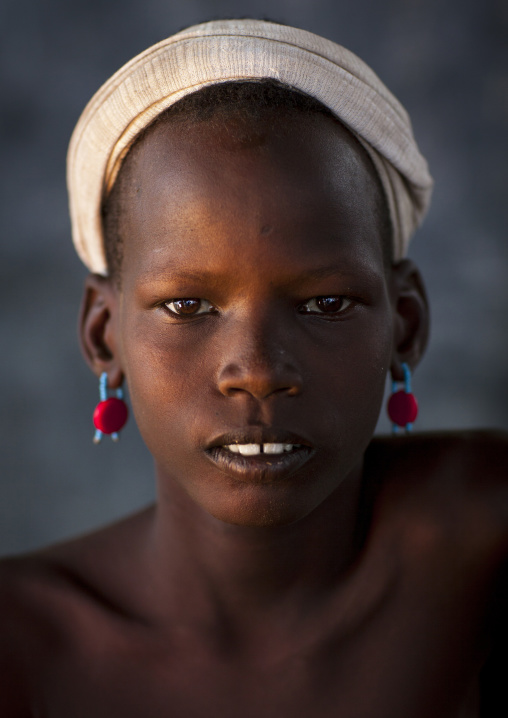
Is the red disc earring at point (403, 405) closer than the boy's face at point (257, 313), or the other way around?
the boy's face at point (257, 313)

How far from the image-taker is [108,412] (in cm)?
148

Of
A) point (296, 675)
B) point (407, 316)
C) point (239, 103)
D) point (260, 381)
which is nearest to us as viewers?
point (260, 381)

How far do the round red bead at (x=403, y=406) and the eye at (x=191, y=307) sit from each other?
448 mm

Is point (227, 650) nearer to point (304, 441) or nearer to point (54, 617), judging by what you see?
point (54, 617)

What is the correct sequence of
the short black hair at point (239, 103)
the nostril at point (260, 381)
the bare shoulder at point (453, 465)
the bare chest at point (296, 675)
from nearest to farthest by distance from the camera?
1. the nostril at point (260, 381)
2. the short black hair at point (239, 103)
3. the bare chest at point (296, 675)
4. the bare shoulder at point (453, 465)

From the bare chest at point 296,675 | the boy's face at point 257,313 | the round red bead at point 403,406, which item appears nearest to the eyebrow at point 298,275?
the boy's face at point 257,313

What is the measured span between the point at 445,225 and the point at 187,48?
4.63 ft

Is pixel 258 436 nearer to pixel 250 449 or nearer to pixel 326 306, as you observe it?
pixel 250 449

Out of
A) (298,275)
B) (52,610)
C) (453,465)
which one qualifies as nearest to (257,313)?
(298,275)

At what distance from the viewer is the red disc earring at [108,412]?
147 cm

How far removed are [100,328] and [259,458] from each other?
0.47 meters

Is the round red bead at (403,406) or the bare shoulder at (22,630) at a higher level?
the round red bead at (403,406)

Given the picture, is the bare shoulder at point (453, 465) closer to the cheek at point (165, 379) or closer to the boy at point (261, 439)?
the boy at point (261, 439)

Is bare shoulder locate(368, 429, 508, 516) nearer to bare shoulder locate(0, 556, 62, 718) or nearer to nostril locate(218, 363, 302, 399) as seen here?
nostril locate(218, 363, 302, 399)
